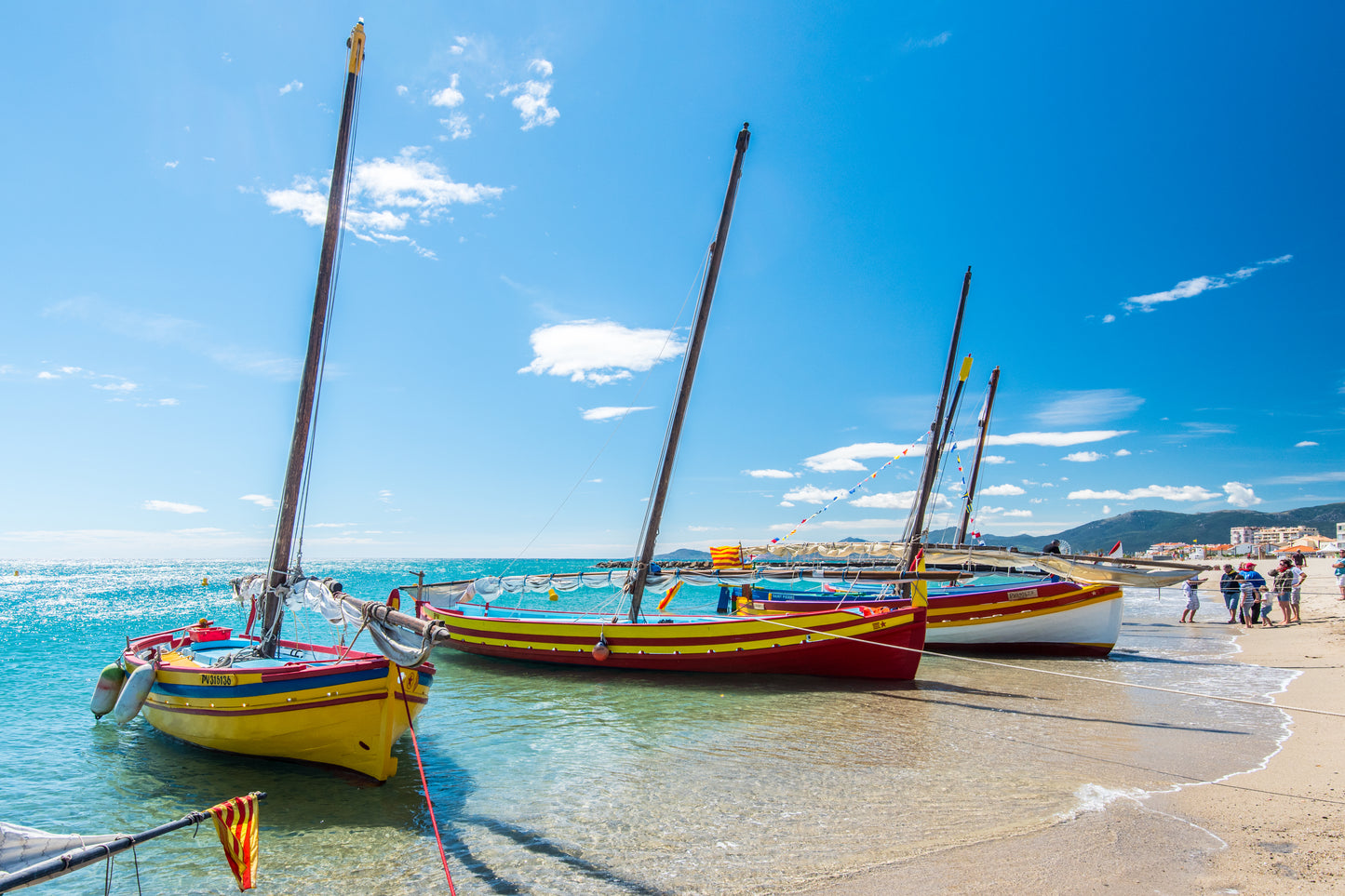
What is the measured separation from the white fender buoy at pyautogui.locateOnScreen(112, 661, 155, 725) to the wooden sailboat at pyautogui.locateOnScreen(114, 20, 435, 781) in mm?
15

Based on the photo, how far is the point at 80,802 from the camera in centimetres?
965

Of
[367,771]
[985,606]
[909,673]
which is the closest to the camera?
[367,771]

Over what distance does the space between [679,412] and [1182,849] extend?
1355 cm

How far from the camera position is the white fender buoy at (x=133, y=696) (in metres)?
10.8

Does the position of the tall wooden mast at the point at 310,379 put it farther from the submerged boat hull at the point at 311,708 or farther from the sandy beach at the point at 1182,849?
the sandy beach at the point at 1182,849

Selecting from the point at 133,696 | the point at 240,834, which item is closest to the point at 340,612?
the point at 133,696

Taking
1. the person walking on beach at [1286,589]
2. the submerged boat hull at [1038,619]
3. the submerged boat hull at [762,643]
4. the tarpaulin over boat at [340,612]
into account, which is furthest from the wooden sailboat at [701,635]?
the person walking on beach at [1286,589]

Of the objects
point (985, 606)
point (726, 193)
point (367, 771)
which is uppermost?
point (726, 193)

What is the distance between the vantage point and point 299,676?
30.7 ft

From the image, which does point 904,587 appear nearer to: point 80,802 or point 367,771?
point 367,771

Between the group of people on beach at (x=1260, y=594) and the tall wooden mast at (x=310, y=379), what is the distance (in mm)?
27443

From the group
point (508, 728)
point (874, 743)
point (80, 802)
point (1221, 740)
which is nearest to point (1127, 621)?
point (1221, 740)

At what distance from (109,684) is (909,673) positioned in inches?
657

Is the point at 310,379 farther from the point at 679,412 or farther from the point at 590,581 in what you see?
the point at 590,581
